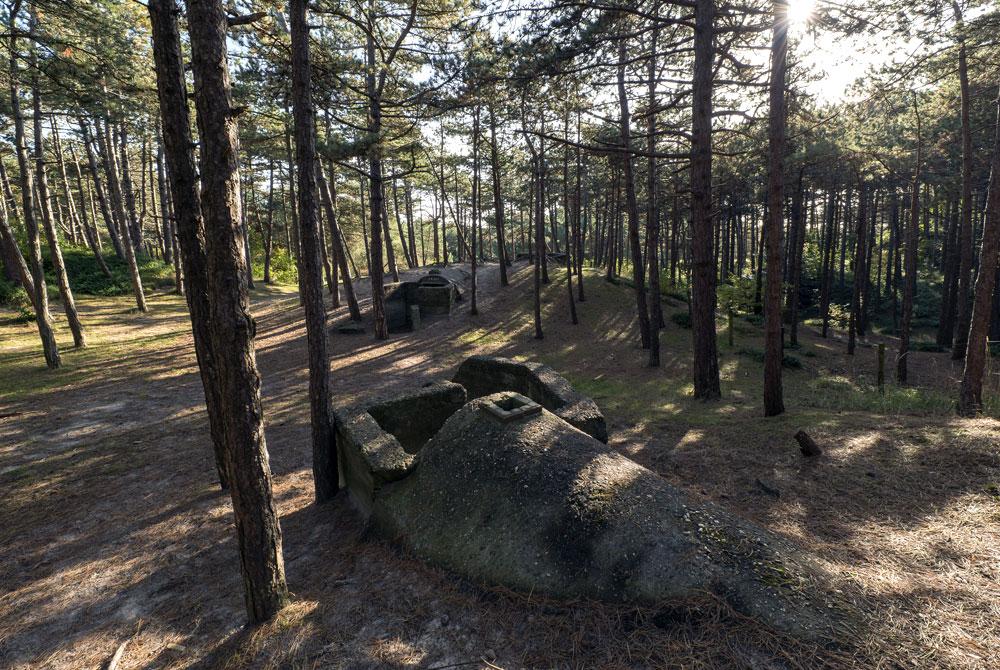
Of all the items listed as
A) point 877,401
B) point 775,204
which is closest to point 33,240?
point 775,204

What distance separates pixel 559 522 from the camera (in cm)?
409

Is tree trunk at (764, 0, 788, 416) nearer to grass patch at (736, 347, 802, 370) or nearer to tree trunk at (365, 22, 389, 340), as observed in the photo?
grass patch at (736, 347, 802, 370)

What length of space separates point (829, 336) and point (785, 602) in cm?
2789

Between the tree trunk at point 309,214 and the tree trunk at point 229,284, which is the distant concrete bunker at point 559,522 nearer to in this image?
the tree trunk at point 309,214

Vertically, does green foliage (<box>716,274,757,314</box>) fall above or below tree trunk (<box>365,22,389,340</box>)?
below

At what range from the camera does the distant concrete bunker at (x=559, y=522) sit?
3406mm

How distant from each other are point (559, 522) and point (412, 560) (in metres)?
1.78

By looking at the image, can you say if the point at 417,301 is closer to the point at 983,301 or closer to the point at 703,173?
the point at 703,173

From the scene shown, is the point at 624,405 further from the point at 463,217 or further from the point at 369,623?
the point at 463,217

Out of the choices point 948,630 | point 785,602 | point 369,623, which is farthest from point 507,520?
point 948,630

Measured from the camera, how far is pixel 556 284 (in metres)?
26.4

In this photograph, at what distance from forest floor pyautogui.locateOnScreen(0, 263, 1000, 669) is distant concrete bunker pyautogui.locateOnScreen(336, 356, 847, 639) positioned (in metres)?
0.18

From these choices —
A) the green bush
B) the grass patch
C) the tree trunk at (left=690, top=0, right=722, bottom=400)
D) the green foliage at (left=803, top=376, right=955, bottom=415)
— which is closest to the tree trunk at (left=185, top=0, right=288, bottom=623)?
the tree trunk at (left=690, top=0, right=722, bottom=400)

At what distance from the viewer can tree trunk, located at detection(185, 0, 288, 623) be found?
365cm
